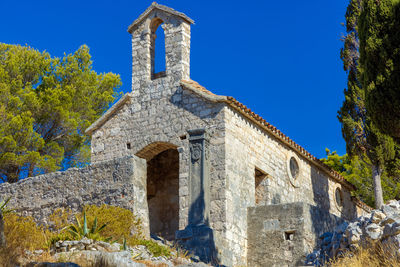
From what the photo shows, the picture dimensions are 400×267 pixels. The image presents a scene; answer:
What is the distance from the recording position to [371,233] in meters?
11.3

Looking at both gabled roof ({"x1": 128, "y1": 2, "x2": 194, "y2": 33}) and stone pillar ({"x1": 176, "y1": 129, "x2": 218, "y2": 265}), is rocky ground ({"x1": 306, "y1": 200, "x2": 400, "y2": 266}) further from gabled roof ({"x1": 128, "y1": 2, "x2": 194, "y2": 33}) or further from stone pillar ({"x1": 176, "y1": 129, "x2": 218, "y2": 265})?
gabled roof ({"x1": 128, "y1": 2, "x2": 194, "y2": 33})

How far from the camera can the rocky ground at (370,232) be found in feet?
35.5

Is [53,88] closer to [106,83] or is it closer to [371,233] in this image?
[106,83]

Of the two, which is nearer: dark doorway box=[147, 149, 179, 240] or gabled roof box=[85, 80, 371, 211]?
gabled roof box=[85, 80, 371, 211]

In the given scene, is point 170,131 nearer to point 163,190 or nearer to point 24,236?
point 163,190

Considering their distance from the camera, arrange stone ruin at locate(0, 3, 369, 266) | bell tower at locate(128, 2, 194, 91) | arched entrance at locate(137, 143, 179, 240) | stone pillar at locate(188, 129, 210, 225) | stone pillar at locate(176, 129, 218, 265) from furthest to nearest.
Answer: arched entrance at locate(137, 143, 179, 240) < bell tower at locate(128, 2, 194, 91) < stone pillar at locate(188, 129, 210, 225) < stone ruin at locate(0, 3, 369, 266) < stone pillar at locate(176, 129, 218, 265)

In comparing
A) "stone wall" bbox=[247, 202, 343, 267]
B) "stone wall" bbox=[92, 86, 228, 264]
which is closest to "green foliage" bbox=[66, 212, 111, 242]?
"stone wall" bbox=[92, 86, 228, 264]

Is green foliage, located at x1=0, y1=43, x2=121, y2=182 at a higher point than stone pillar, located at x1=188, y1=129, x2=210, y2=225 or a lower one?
higher

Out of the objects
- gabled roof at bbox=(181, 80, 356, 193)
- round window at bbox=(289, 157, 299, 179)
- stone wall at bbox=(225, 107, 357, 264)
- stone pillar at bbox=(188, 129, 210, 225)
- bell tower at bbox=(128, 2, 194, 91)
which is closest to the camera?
stone pillar at bbox=(188, 129, 210, 225)

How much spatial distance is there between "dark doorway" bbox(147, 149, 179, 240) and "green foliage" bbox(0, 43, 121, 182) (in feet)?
14.3

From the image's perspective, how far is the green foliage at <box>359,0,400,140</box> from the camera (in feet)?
42.8

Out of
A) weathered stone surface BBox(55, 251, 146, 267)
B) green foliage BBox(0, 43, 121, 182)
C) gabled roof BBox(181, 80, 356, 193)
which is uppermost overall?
green foliage BBox(0, 43, 121, 182)

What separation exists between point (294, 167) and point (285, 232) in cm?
501

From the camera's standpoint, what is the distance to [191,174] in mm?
16938
